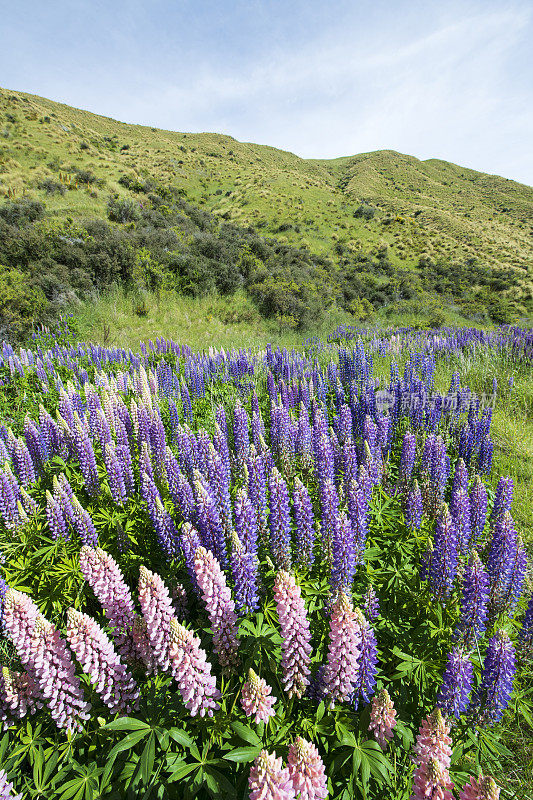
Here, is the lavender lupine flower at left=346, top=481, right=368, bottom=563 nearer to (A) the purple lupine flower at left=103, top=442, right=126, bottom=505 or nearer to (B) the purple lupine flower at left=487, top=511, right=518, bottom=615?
(B) the purple lupine flower at left=487, top=511, right=518, bottom=615

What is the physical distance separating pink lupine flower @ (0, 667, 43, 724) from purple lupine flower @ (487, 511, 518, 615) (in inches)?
124

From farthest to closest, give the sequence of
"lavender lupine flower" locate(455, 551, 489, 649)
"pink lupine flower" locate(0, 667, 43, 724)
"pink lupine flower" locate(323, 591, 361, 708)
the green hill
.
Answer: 1. the green hill
2. "lavender lupine flower" locate(455, 551, 489, 649)
3. "pink lupine flower" locate(0, 667, 43, 724)
4. "pink lupine flower" locate(323, 591, 361, 708)

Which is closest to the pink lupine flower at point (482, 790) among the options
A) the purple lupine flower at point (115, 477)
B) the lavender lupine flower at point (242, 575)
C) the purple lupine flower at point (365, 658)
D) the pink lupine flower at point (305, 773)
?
the pink lupine flower at point (305, 773)

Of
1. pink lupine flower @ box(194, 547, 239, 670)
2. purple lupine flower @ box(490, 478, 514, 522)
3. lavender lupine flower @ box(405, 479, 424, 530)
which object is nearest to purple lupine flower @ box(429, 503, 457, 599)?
lavender lupine flower @ box(405, 479, 424, 530)

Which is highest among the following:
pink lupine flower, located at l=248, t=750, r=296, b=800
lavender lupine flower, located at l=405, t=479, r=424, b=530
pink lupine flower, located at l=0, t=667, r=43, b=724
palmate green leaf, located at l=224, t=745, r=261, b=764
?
pink lupine flower, located at l=248, t=750, r=296, b=800

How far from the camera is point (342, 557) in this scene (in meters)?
2.41

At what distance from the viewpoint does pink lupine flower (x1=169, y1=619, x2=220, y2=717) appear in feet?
5.56

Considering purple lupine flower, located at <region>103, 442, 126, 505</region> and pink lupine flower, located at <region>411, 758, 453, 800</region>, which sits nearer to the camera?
pink lupine flower, located at <region>411, 758, 453, 800</region>

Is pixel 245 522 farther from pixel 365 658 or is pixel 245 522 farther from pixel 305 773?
pixel 305 773

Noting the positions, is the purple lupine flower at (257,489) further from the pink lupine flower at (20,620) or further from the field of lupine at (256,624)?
the pink lupine flower at (20,620)

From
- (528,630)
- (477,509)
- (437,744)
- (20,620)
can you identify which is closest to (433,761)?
(437,744)

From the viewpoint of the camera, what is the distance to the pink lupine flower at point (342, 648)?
5.63 ft

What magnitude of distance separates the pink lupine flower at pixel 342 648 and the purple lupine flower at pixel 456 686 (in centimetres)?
54

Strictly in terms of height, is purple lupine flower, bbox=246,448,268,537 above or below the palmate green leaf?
above
